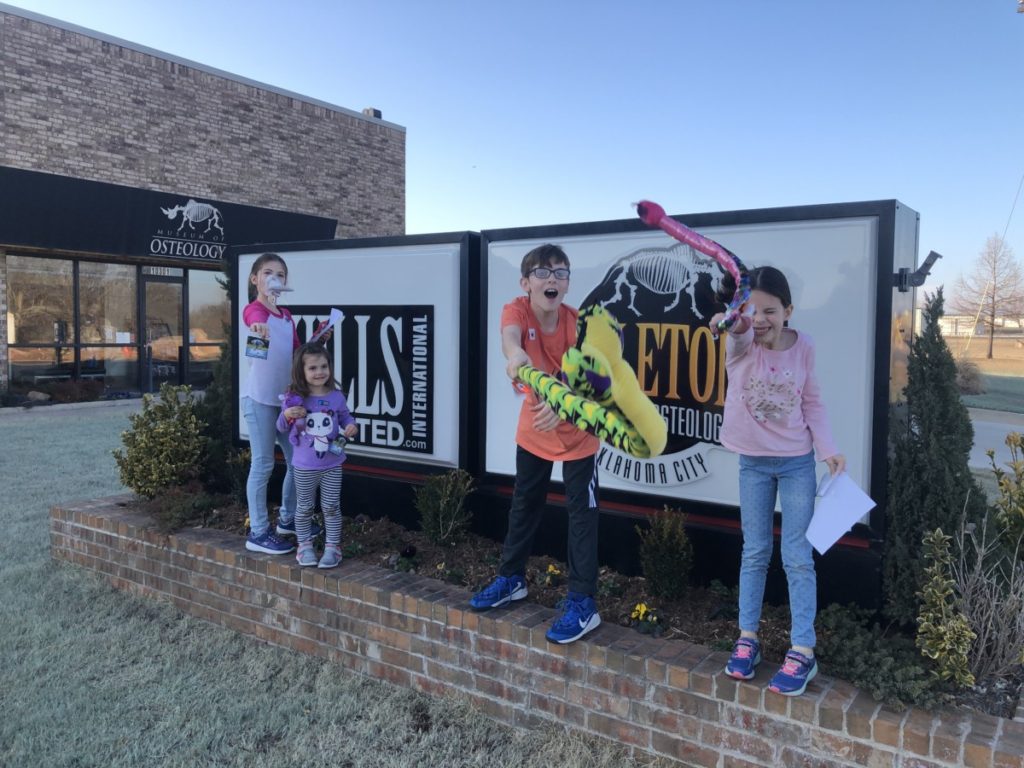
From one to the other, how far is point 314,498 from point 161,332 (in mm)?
14371

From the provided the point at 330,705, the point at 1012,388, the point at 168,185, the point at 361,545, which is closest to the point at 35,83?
the point at 168,185

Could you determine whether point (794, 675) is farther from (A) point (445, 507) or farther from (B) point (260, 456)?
(B) point (260, 456)

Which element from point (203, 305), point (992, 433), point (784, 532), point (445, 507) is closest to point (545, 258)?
point (784, 532)

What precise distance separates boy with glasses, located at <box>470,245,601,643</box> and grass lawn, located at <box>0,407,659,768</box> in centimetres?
51

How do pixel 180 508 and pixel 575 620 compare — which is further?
pixel 180 508

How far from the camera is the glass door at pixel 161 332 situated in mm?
16312

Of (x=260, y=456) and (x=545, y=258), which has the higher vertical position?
(x=545, y=258)

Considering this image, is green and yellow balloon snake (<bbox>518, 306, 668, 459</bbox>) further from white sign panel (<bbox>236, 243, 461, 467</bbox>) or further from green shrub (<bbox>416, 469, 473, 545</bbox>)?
white sign panel (<bbox>236, 243, 461, 467</bbox>)

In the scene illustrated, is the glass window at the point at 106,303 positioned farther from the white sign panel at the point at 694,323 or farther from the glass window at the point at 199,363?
the white sign panel at the point at 694,323

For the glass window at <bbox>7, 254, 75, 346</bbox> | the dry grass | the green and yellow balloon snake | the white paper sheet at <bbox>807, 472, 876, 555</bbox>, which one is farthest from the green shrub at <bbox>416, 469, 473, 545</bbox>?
the dry grass

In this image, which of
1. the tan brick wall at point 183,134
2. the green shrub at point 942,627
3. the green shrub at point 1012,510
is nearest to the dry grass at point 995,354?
the tan brick wall at point 183,134

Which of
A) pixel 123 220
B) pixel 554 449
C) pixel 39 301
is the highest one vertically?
pixel 123 220

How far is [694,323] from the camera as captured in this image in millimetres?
3631

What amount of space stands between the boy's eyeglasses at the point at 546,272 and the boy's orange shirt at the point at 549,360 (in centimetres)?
14
